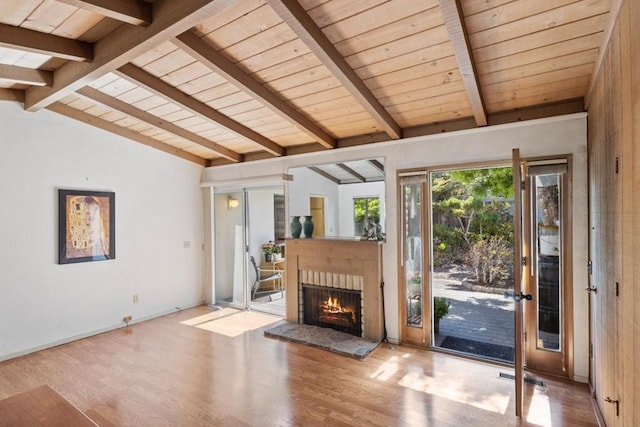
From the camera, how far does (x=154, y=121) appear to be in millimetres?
4152

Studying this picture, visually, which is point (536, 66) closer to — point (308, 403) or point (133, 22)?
point (133, 22)

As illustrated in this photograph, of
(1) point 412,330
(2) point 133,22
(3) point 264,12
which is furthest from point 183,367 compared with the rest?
(3) point 264,12

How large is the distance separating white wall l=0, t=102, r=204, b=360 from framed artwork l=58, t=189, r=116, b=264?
3.2 inches

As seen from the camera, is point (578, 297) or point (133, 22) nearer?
point (133, 22)

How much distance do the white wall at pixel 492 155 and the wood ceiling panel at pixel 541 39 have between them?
102cm

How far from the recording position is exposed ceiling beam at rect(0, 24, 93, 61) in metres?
2.37

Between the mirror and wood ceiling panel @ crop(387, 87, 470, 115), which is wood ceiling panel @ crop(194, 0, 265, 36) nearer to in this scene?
wood ceiling panel @ crop(387, 87, 470, 115)

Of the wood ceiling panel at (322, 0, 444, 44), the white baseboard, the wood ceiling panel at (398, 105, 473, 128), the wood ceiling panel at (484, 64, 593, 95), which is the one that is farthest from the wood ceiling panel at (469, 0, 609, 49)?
the white baseboard

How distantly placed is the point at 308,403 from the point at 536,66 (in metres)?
3.12

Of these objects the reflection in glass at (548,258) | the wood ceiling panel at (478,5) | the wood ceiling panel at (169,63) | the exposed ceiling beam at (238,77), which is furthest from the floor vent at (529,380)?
the wood ceiling panel at (169,63)

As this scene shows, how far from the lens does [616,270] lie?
191cm

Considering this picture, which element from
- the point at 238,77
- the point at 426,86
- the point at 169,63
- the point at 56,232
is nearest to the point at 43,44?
the point at 169,63

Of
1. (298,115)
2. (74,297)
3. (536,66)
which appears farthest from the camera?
(74,297)

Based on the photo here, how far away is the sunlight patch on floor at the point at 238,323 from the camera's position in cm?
449
